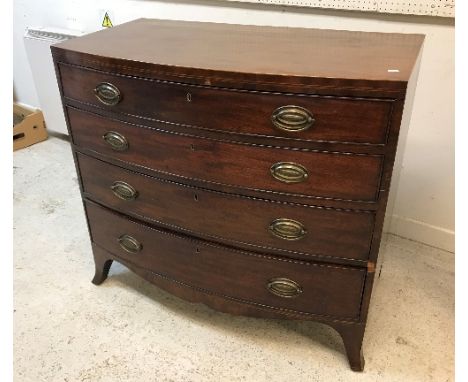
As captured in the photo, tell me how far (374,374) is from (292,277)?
411 millimetres

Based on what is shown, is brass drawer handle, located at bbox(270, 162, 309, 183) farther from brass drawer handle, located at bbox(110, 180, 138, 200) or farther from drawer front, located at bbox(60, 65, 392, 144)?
brass drawer handle, located at bbox(110, 180, 138, 200)

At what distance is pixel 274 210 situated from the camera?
1078 mm

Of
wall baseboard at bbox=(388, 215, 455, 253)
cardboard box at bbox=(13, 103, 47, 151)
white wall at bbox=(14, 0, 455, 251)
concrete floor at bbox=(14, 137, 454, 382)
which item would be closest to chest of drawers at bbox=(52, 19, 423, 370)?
concrete floor at bbox=(14, 137, 454, 382)

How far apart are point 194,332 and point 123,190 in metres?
0.53

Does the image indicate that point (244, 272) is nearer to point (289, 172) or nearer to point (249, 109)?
point (289, 172)

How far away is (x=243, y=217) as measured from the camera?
1.12 metres

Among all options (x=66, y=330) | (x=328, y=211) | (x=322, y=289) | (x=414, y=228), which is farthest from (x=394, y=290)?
(x=66, y=330)

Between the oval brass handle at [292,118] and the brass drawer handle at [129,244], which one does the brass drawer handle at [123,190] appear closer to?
the brass drawer handle at [129,244]

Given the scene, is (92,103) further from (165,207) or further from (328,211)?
(328,211)

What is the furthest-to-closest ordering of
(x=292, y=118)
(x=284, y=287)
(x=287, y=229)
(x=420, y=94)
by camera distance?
1. (x=420, y=94)
2. (x=284, y=287)
3. (x=287, y=229)
4. (x=292, y=118)

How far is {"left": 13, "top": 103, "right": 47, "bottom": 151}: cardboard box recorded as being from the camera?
99.3 inches

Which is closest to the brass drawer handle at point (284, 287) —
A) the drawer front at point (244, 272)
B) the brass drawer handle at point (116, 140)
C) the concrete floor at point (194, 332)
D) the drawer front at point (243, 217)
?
the drawer front at point (244, 272)

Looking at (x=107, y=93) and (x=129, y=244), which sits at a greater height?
(x=107, y=93)

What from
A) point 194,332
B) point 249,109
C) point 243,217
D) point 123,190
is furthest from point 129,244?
point 249,109
